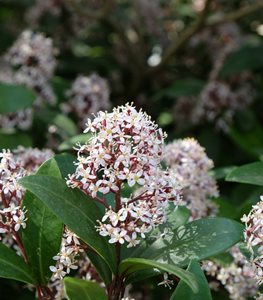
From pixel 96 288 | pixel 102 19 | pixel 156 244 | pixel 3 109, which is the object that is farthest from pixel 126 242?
pixel 102 19

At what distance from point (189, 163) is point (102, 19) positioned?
1.91 metres

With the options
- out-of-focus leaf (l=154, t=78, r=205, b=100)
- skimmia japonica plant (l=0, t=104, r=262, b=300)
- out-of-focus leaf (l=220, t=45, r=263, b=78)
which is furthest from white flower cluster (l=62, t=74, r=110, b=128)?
skimmia japonica plant (l=0, t=104, r=262, b=300)

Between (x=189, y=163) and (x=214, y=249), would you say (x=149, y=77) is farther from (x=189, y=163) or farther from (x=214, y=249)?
(x=214, y=249)

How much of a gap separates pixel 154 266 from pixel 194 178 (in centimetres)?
64

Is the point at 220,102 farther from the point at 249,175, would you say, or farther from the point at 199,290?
the point at 199,290

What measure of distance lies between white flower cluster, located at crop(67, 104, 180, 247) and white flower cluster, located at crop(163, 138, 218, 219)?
422 millimetres

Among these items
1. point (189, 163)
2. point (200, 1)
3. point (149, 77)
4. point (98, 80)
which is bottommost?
point (189, 163)

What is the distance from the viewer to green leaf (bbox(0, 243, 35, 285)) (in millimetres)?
1603

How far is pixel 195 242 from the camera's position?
162 cm

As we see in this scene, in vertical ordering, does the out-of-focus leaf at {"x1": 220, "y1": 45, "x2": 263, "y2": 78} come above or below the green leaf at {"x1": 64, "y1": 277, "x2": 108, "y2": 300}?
above

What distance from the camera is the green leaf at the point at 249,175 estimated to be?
1837 millimetres

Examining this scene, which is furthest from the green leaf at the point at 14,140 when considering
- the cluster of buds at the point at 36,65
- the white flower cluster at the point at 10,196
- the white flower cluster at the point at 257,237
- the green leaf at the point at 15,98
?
the white flower cluster at the point at 257,237

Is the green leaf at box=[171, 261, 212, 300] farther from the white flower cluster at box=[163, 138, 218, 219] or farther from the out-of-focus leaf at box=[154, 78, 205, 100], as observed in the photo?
the out-of-focus leaf at box=[154, 78, 205, 100]

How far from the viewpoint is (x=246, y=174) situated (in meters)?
1.88
